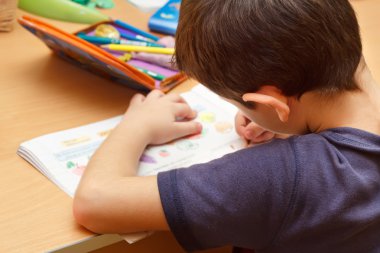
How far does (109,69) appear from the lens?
0.83 m

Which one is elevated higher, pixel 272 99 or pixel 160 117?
pixel 272 99

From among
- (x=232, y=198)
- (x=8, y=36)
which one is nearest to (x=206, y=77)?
(x=232, y=198)

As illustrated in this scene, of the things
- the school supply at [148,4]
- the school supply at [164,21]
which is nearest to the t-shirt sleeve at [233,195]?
the school supply at [164,21]

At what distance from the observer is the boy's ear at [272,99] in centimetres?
59

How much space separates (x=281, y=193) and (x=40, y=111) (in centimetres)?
41

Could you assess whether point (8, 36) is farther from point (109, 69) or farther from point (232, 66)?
point (232, 66)

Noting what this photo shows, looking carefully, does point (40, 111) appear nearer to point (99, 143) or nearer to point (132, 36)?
point (99, 143)

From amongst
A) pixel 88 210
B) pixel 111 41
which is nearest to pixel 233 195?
pixel 88 210

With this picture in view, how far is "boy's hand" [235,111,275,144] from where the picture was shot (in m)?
0.76

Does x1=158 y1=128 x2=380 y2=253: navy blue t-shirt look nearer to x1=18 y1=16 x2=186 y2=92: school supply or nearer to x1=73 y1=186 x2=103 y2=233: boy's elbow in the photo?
x1=73 y1=186 x2=103 y2=233: boy's elbow

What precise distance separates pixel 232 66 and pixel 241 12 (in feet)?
0.20

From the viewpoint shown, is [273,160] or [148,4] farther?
[148,4]

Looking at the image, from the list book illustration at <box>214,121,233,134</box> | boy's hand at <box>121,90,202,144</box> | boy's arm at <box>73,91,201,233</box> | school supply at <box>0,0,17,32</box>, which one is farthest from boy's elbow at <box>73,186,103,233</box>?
school supply at <box>0,0,17,32</box>

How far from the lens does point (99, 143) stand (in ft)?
2.42
